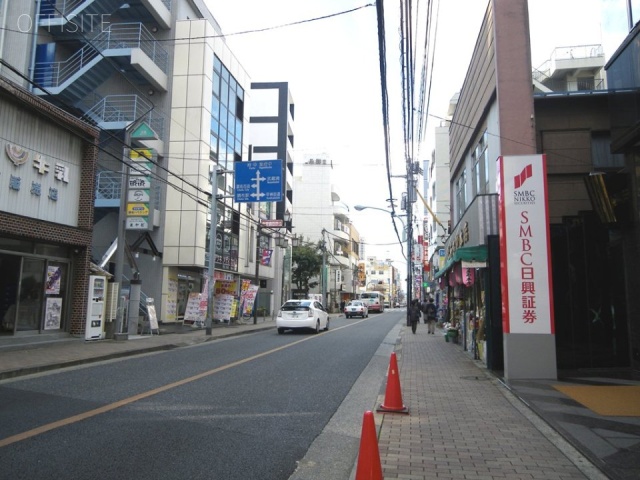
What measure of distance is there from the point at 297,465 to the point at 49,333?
12.3 meters

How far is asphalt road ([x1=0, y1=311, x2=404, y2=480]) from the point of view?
4605mm

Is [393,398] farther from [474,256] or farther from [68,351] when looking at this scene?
[68,351]

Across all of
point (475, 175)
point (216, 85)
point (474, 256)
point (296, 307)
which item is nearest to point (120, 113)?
point (216, 85)

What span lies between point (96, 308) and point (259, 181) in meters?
8.05

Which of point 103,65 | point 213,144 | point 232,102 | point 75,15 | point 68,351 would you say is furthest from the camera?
point 232,102

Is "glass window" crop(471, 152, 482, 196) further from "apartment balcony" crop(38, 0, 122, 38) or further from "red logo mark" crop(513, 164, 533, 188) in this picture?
"apartment balcony" crop(38, 0, 122, 38)

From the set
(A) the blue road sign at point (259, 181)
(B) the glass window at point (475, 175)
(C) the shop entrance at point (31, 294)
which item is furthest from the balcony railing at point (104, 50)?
(B) the glass window at point (475, 175)

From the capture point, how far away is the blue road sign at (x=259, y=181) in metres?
20.2

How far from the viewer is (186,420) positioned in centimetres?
623

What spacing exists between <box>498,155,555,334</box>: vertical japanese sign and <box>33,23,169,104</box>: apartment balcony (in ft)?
57.1

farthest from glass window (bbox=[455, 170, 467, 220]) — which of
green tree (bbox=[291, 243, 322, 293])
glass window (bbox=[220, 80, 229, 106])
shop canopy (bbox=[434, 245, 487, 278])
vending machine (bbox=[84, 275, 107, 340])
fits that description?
green tree (bbox=[291, 243, 322, 293])

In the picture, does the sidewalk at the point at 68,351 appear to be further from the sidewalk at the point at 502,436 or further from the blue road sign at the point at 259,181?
the sidewalk at the point at 502,436

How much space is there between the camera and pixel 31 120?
13812mm

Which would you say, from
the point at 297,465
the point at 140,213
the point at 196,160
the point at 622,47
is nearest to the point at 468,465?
the point at 297,465
